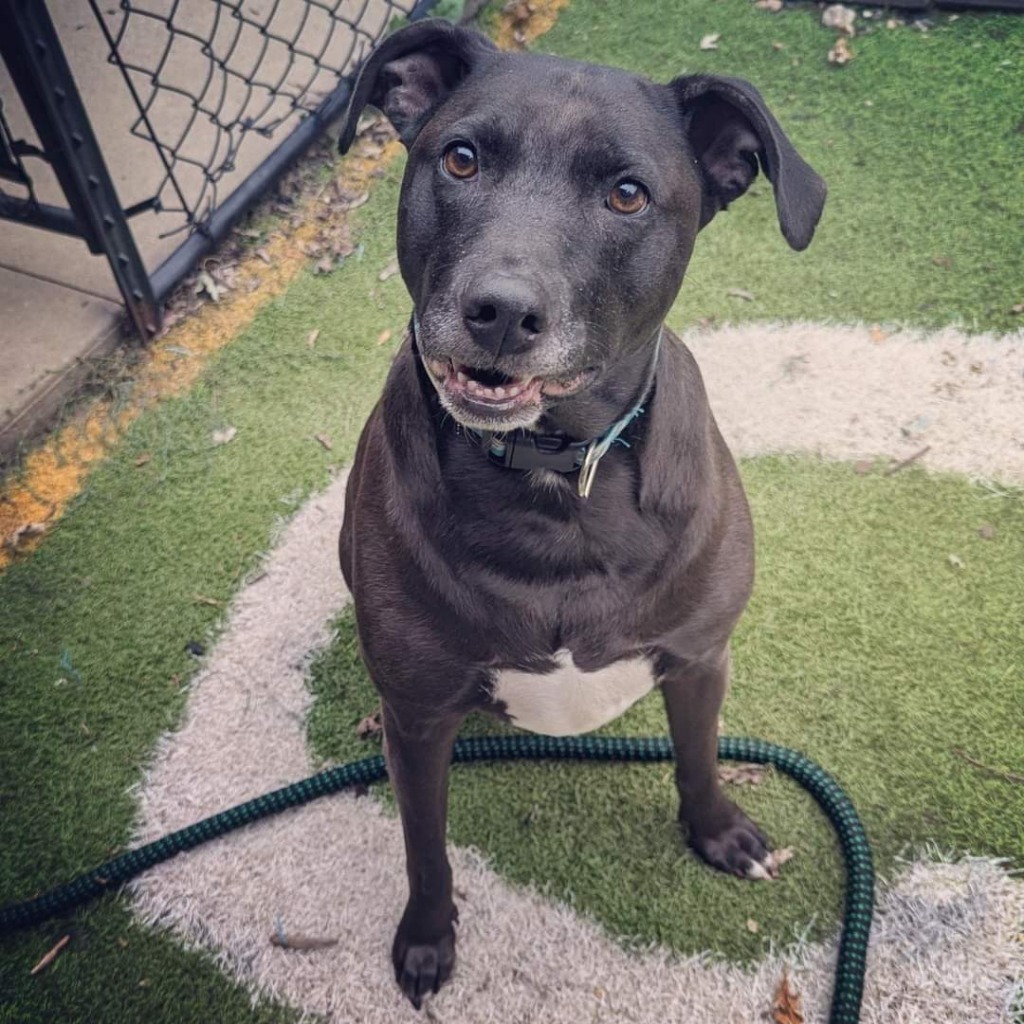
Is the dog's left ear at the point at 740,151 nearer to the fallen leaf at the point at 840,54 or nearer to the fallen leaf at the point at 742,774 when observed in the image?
the fallen leaf at the point at 742,774

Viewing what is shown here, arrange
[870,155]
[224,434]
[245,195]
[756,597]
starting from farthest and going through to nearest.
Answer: [245,195] < [870,155] < [224,434] < [756,597]

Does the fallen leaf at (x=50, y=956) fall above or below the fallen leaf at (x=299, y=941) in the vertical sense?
above

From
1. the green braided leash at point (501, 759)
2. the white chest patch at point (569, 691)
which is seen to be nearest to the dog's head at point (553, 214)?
the white chest patch at point (569, 691)

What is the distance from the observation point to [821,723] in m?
2.77

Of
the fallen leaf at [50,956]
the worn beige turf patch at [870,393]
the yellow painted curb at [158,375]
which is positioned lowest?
the fallen leaf at [50,956]

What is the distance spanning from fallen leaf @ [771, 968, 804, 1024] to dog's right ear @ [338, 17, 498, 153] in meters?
2.09

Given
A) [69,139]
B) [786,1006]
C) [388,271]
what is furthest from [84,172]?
[786,1006]

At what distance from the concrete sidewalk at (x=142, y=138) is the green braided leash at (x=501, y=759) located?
1.68 meters

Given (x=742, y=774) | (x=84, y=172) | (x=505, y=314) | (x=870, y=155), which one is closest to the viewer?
(x=505, y=314)

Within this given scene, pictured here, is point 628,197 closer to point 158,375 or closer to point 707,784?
point 707,784

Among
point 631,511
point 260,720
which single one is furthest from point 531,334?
point 260,720

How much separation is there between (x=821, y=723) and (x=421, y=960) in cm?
124

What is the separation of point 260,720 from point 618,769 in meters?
1.04

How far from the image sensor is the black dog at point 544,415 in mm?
1673
